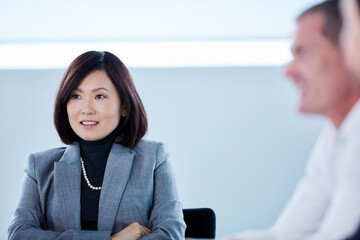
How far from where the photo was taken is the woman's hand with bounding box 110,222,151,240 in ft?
5.07

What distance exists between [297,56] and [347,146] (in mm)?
160

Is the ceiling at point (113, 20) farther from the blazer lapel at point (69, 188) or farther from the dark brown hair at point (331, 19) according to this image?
the dark brown hair at point (331, 19)

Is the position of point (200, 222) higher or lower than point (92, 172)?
lower

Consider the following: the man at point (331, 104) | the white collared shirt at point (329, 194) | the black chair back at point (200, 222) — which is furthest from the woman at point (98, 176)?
the man at point (331, 104)

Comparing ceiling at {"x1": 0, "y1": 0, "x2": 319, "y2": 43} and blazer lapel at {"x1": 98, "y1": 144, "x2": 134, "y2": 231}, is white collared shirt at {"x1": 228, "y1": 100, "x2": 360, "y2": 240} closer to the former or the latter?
blazer lapel at {"x1": 98, "y1": 144, "x2": 134, "y2": 231}

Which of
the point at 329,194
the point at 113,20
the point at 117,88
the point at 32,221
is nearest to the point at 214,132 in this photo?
the point at 113,20

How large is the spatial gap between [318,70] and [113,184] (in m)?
1.04

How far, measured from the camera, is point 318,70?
755 millimetres

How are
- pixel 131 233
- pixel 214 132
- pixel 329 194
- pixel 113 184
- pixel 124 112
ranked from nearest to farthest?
pixel 329 194 → pixel 131 233 → pixel 113 184 → pixel 124 112 → pixel 214 132

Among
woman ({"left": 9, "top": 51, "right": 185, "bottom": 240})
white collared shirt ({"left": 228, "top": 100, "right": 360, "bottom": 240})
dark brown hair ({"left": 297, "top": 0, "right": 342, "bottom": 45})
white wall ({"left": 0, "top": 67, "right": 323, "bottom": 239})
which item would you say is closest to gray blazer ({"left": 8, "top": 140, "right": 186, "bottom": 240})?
woman ({"left": 9, "top": 51, "right": 185, "bottom": 240})

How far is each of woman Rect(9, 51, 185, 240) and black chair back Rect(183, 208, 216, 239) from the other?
158 mm

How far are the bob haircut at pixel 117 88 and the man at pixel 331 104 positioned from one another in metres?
1.00

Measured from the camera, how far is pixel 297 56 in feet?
2.59

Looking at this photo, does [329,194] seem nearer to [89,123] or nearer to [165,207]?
[165,207]
